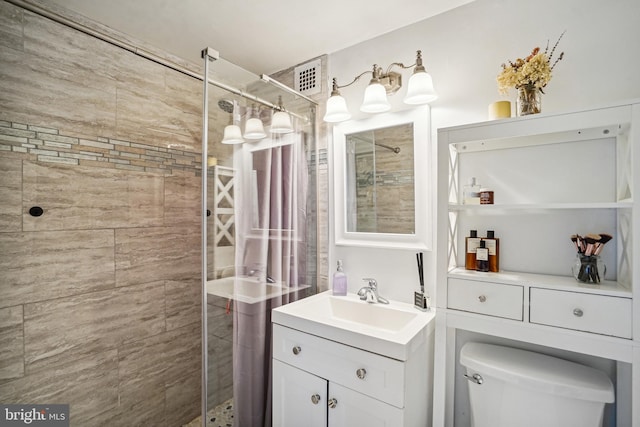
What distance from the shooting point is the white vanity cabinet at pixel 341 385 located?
1.13 metres

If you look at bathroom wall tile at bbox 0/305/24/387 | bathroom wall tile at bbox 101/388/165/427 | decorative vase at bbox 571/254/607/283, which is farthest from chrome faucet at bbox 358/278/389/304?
bathroom wall tile at bbox 0/305/24/387

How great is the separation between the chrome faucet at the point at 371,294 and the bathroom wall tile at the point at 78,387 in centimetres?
143

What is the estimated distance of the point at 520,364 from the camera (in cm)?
118

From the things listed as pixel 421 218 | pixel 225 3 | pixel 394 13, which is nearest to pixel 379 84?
pixel 394 13

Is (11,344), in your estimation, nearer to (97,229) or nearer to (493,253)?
(97,229)

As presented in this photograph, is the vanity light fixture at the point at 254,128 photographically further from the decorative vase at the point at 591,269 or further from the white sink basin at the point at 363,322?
the decorative vase at the point at 591,269

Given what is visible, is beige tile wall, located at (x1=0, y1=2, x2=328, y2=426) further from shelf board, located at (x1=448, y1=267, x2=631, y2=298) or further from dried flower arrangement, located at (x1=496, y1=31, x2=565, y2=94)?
dried flower arrangement, located at (x1=496, y1=31, x2=565, y2=94)

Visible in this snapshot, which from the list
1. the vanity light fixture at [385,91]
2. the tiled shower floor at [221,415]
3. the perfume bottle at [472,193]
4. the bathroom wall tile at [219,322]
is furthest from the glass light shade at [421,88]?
the tiled shower floor at [221,415]

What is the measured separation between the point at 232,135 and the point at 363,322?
3.78 ft

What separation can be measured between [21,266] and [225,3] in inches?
61.6

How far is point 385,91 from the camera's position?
5.32ft

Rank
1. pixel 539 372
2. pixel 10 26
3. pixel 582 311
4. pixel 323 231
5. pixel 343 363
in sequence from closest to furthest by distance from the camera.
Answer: pixel 582 311, pixel 539 372, pixel 343 363, pixel 10 26, pixel 323 231

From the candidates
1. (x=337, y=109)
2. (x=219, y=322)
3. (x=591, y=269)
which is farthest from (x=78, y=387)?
(x=591, y=269)

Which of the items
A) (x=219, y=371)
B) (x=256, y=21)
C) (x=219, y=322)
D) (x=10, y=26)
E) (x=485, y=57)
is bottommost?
(x=219, y=371)
